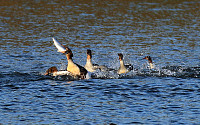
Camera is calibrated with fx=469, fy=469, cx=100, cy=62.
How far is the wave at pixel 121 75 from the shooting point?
805 inches

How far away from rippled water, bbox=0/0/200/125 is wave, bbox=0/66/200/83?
0.14ft

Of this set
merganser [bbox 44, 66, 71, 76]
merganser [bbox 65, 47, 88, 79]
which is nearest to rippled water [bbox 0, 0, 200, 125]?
merganser [bbox 44, 66, 71, 76]

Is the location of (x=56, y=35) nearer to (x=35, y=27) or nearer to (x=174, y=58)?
(x=35, y=27)

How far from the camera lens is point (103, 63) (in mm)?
25172

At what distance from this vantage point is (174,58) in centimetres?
2598

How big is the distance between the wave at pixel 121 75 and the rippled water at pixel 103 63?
0.04 metres

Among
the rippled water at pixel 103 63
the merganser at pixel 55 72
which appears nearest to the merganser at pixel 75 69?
the merganser at pixel 55 72

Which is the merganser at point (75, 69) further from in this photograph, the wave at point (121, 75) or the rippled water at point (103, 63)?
the rippled water at point (103, 63)

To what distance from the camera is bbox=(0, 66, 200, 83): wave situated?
2044 centimetres

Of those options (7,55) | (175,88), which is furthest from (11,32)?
(175,88)

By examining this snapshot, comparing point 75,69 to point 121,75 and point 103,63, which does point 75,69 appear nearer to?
point 121,75

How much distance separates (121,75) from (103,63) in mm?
4111

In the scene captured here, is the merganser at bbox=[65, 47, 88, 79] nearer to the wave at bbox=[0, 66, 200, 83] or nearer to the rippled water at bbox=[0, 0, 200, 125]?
the wave at bbox=[0, 66, 200, 83]

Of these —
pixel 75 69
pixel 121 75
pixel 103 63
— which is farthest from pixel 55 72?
pixel 103 63
